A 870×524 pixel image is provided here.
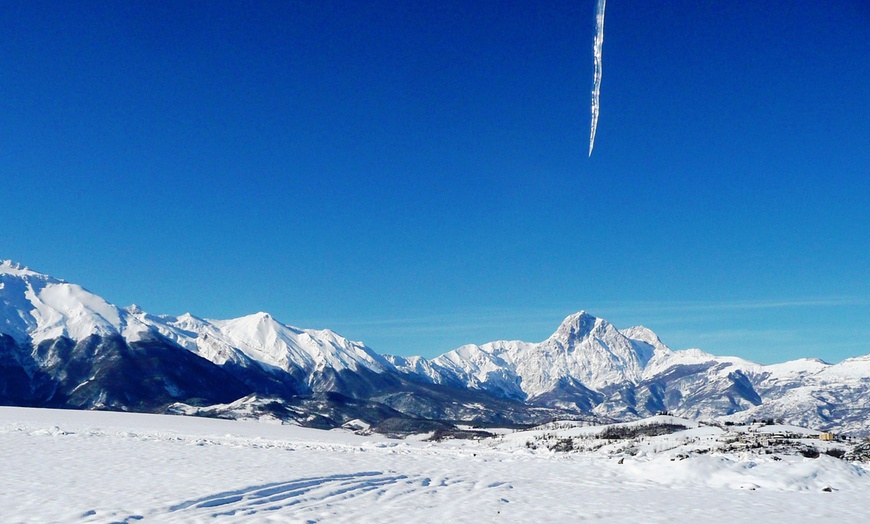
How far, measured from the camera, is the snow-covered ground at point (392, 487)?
3005cm

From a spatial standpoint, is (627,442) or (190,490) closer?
(190,490)

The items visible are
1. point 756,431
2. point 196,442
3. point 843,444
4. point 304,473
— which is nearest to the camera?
point 304,473

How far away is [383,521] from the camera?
29000 millimetres

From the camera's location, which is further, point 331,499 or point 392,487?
point 392,487

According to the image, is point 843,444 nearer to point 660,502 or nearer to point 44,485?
point 660,502

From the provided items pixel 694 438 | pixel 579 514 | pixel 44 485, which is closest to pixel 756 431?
pixel 694 438

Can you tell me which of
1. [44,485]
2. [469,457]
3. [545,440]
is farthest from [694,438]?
[44,485]

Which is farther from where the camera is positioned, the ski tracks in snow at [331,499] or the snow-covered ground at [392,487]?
the snow-covered ground at [392,487]

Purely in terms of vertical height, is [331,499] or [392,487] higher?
[392,487]

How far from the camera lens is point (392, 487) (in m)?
40.0

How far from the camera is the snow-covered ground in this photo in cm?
3005

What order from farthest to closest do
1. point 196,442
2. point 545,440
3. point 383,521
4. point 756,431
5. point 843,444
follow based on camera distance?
point 545,440
point 756,431
point 843,444
point 196,442
point 383,521

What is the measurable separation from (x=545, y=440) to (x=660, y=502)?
93.0 meters

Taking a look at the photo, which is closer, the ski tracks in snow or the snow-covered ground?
the ski tracks in snow
